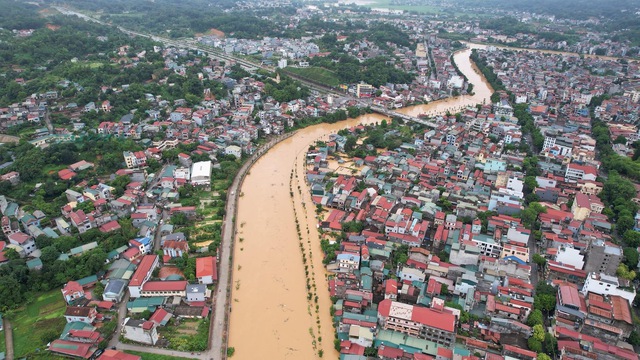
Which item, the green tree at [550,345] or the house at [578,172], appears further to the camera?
the house at [578,172]

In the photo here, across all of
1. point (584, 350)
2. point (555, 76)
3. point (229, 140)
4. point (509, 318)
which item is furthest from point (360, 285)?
point (555, 76)

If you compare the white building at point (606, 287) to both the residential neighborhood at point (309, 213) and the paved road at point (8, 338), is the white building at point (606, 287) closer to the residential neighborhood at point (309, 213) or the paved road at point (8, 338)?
the residential neighborhood at point (309, 213)

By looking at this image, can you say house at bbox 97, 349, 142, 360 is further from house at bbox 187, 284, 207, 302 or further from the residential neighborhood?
house at bbox 187, 284, 207, 302

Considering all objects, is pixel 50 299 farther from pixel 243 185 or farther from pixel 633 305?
pixel 633 305

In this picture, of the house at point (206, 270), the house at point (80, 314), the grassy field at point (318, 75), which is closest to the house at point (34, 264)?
the house at point (80, 314)

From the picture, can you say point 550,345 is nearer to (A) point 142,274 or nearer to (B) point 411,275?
(B) point 411,275

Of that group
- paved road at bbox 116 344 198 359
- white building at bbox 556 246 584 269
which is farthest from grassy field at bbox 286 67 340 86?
paved road at bbox 116 344 198 359
